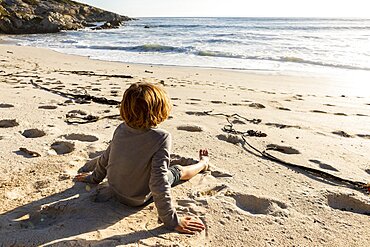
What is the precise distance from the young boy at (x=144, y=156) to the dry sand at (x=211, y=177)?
0.11m

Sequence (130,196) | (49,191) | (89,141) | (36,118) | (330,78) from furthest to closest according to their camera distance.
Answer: (330,78)
(36,118)
(89,141)
(49,191)
(130,196)

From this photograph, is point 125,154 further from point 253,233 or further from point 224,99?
point 224,99

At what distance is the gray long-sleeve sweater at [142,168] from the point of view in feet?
7.17

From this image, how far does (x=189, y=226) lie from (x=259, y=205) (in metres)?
0.66

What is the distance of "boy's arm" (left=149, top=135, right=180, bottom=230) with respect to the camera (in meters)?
2.16

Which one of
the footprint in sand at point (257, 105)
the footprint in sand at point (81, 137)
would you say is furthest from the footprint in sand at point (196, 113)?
the footprint in sand at point (81, 137)

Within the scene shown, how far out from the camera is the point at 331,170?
3238mm

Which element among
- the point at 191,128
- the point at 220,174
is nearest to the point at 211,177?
the point at 220,174

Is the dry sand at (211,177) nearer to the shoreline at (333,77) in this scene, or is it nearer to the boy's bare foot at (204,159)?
the boy's bare foot at (204,159)

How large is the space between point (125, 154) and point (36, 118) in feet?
8.15

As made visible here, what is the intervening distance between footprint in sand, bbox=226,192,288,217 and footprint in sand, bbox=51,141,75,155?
66.2 inches

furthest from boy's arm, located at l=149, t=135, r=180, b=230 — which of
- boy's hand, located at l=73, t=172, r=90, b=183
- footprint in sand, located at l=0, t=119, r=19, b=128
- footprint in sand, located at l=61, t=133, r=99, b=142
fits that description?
Result: footprint in sand, located at l=0, t=119, r=19, b=128

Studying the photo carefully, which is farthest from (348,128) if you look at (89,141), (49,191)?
(49,191)

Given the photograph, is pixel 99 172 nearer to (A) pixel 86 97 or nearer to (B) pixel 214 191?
(B) pixel 214 191
